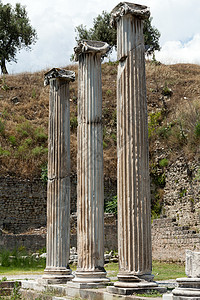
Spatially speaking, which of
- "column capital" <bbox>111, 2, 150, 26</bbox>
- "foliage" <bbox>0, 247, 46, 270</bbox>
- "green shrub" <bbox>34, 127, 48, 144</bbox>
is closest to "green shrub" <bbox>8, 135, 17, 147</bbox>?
"green shrub" <bbox>34, 127, 48, 144</bbox>

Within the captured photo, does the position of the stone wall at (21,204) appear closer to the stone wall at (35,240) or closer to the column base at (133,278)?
the stone wall at (35,240)

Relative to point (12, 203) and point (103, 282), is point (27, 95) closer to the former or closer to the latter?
point (12, 203)

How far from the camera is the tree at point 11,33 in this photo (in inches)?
1781

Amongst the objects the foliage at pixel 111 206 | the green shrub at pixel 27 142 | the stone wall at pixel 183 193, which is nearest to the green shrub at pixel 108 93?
the green shrub at pixel 27 142

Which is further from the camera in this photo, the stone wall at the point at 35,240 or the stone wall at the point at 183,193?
the stone wall at the point at 35,240

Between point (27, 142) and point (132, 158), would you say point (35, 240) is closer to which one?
point (27, 142)

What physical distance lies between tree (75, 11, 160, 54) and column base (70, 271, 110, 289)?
38386 millimetres

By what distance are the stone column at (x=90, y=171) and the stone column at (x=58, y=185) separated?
1.77m

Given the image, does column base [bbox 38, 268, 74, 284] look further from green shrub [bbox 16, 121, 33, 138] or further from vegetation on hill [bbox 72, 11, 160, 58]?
vegetation on hill [bbox 72, 11, 160, 58]

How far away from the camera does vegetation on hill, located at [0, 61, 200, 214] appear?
89.3 feet

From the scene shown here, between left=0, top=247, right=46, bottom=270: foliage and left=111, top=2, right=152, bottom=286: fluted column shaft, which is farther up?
left=111, top=2, right=152, bottom=286: fluted column shaft

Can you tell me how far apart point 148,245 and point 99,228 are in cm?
186

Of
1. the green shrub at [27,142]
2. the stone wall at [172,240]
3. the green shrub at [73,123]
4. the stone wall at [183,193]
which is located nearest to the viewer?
the stone wall at [172,240]

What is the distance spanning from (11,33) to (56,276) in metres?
38.0
